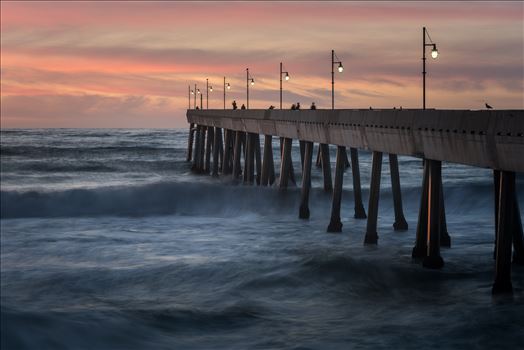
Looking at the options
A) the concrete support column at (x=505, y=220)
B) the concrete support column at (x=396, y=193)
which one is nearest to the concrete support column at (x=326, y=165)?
the concrete support column at (x=396, y=193)

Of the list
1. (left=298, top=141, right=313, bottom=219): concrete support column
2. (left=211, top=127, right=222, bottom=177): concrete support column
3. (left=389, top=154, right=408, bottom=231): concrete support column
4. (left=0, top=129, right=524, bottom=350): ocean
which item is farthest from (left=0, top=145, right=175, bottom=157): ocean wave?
(left=389, top=154, right=408, bottom=231): concrete support column

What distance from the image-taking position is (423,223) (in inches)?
860

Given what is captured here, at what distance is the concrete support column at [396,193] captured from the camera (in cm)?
2807

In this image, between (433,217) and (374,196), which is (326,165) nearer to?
(374,196)

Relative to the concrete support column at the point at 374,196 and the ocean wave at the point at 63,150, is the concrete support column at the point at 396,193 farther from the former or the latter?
the ocean wave at the point at 63,150

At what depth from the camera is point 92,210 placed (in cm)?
4331

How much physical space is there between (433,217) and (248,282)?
487 centimetres

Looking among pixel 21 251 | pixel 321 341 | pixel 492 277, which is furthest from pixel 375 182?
pixel 21 251

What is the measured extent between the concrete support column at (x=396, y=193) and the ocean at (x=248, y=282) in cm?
45

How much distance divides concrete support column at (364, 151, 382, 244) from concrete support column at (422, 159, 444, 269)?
12.6 feet

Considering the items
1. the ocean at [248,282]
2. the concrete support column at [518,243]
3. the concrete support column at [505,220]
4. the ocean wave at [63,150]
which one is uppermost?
the concrete support column at [505,220]

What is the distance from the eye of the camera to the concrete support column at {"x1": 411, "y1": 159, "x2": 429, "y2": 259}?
2153 centimetres

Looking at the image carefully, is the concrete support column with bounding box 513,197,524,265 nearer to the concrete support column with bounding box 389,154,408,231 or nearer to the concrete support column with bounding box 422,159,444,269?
the concrete support column with bounding box 422,159,444,269

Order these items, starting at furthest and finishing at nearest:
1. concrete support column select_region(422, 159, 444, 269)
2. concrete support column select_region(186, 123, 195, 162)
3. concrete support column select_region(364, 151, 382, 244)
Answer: concrete support column select_region(186, 123, 195, 162), concrete support column select_region(364, 151, 382, 244), concrete support column select_region(422, 159, 444, 269)
